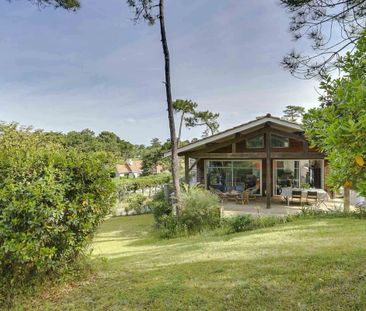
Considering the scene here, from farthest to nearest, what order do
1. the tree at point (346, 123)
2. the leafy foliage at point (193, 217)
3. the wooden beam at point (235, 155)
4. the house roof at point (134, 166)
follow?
the house roof at point (134, 166) → the wooden beam at point (235, 155) → the leafy foliage at point (193, 217) → the tree at point (346, 123)

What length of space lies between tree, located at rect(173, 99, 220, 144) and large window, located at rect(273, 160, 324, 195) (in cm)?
1842

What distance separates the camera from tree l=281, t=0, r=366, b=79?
4.57m

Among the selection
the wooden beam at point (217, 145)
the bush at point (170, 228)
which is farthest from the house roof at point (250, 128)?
the bush at point (170, 228)

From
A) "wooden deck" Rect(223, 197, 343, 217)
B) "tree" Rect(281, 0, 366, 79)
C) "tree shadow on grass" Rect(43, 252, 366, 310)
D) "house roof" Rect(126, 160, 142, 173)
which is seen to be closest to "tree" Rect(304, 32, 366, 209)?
"tree shadow on grass" Rect(43, 252, 366, 310)

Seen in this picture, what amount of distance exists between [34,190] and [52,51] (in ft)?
45.9

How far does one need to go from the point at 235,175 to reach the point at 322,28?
1375 cm

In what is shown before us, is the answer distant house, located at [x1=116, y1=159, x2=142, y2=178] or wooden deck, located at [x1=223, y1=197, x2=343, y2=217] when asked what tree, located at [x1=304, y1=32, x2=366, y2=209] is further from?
distant house, located at [x1=116, y1=159, x2=142, y2=178]

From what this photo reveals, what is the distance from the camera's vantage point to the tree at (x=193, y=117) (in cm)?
3447

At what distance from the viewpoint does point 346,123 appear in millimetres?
1901

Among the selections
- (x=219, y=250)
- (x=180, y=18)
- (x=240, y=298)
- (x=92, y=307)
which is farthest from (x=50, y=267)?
(x=180, y=18)

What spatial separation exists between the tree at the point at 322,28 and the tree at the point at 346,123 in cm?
226

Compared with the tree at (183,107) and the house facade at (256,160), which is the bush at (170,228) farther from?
the tree at (183,107)

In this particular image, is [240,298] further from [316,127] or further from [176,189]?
[176,189]

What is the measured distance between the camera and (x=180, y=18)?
45.2ft
